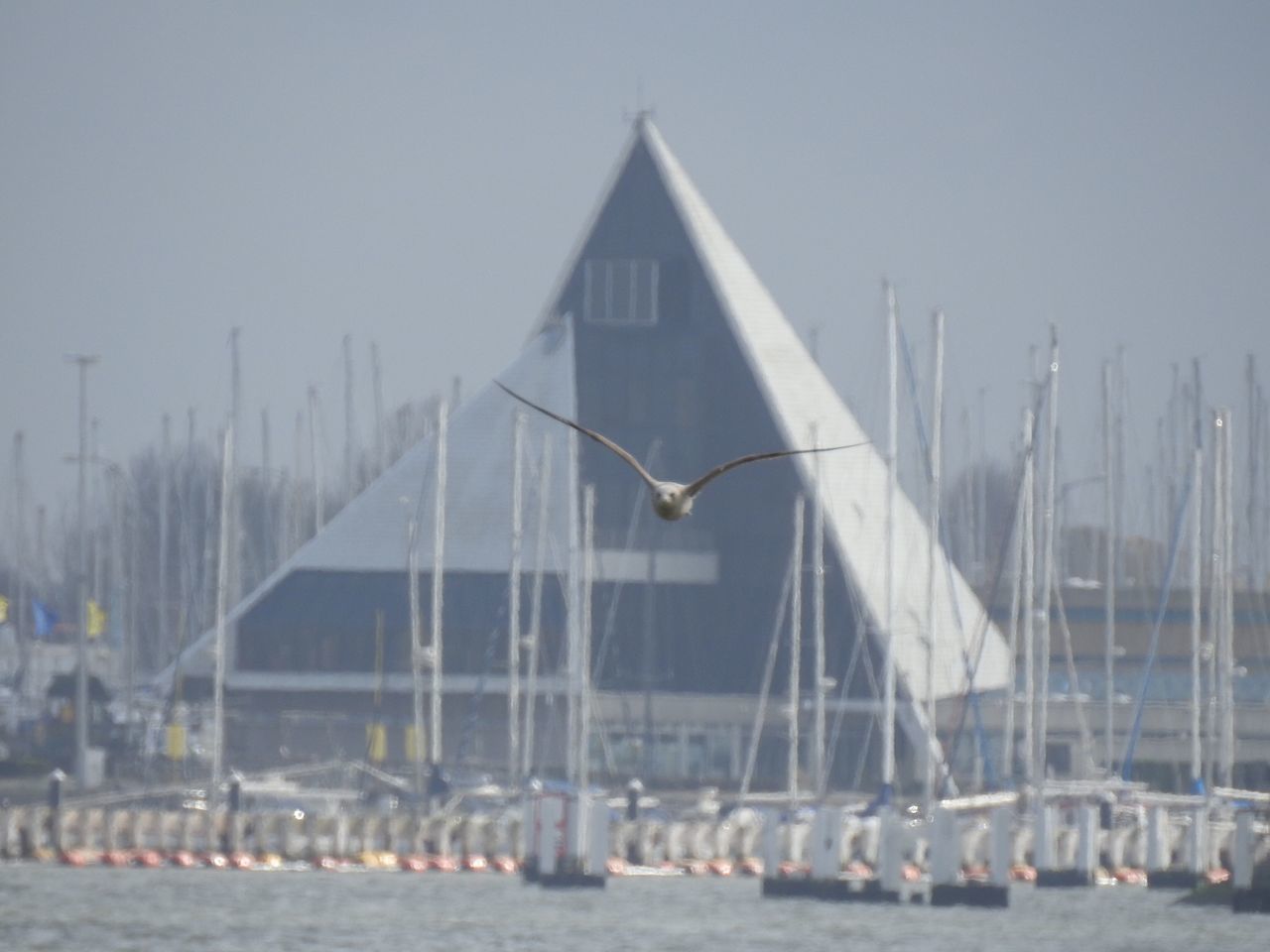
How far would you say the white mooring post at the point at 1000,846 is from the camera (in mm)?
50156

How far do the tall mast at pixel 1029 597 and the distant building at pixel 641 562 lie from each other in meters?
10.2

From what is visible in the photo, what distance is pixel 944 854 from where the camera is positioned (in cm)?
5081

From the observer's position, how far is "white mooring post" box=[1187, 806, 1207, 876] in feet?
181

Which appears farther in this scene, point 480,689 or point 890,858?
point 480,689

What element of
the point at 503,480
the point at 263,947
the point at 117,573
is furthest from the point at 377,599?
the point at 263,947

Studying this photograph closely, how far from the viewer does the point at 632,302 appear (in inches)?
3312

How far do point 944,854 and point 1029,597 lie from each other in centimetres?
1142

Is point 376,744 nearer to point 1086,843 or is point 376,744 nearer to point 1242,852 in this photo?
point 1086,843

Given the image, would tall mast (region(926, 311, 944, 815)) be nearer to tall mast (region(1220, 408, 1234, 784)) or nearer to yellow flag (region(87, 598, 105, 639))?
tall mast (region(1220, 408, 1234, 784))

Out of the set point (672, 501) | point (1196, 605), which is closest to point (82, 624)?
point (1196, 605)

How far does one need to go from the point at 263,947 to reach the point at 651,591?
109ft

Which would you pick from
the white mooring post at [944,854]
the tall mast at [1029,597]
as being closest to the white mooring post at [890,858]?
the white mooring post at [944,854]

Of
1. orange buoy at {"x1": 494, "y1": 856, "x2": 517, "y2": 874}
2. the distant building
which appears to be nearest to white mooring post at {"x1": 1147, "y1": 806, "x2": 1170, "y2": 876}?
orange buoy at {"x1": 494, "y1": 856, "x2": 517, "y2": 874}

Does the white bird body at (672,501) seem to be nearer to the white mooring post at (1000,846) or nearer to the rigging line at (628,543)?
the white mooring post at (1000,846)
